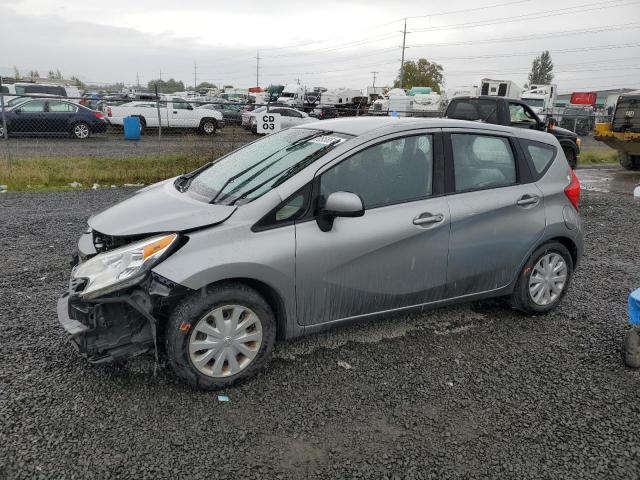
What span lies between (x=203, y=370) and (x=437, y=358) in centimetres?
171

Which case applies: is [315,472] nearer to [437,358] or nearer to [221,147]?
[437,358]

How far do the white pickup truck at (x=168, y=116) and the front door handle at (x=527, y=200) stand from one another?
Result: 19.4 meters

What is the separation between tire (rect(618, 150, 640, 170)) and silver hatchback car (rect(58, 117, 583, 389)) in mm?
13856

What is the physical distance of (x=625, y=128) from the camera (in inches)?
606

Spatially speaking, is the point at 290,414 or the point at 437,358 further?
the point at 437,358

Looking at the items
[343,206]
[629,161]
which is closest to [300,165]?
[343,206]

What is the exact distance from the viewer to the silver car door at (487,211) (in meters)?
3.98

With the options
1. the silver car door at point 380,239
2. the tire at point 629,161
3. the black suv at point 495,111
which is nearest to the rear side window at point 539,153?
the silver car door at point 380,239

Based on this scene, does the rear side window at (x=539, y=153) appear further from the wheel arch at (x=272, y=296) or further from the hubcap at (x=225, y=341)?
the hubcap at (x=225, y=341)

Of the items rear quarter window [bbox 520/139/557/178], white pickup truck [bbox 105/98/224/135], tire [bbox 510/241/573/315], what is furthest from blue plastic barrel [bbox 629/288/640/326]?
white pickup truck [bbox 105/98/224/135]

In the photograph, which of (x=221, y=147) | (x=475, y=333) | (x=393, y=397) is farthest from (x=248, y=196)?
(x=221, y=147)

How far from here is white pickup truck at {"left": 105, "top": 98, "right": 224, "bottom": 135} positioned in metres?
21.8

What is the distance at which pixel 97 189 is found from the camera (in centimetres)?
983

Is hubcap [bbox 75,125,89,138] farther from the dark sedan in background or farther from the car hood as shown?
the car hood
